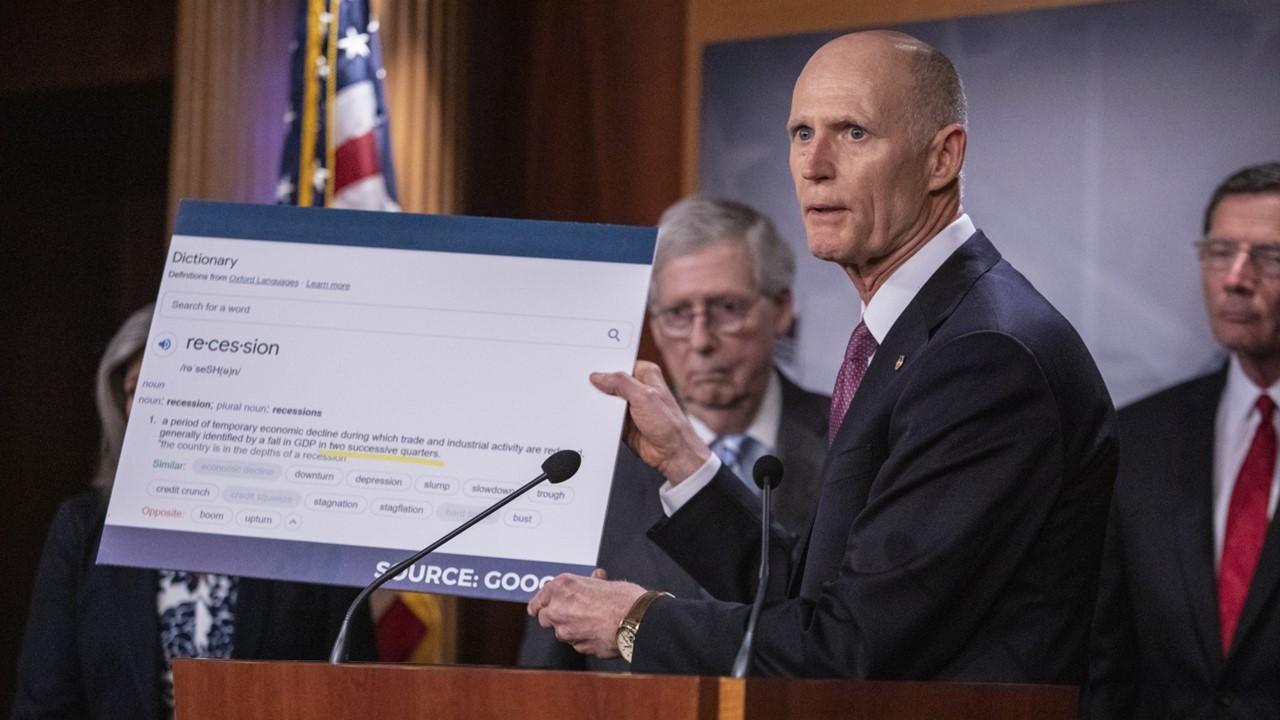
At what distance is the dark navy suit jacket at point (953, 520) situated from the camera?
1981mm

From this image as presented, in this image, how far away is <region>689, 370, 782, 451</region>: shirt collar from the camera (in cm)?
381

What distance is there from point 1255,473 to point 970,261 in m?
1.59

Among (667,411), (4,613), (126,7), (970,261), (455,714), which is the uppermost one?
(126,7)

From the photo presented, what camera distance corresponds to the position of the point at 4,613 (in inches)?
232

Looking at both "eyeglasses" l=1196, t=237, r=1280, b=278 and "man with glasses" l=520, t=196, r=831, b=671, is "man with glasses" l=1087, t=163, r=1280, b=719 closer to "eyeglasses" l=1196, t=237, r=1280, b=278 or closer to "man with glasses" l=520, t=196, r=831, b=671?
"eyeglasses" l=1196, t=237, r=1280, b=278

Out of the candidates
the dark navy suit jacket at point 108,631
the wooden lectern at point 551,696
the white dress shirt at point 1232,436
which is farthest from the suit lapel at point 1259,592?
the dark navy suit jacket at point 108,631

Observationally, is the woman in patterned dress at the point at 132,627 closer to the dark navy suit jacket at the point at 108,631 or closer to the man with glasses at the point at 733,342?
the dark navy suit jacket at the point at 108,631

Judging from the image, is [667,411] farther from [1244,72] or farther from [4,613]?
[4,613]

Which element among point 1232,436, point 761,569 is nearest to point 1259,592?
point 1232,436

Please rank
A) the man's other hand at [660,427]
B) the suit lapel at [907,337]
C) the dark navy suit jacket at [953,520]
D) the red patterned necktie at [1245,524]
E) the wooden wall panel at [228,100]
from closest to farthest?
the dark navy suit jacket at [953,520], the suit lapel at [907,337], the man's other hand at [660,427], the red patterned necktie at [1245,524], the wooden wall panel at [228,100]

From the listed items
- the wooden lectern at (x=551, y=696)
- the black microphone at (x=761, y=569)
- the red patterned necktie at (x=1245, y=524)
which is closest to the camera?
the wooden lectern at (x=551, y=696)

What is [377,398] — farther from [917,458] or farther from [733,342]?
[733,342]

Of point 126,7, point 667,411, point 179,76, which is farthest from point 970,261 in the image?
point 126,7

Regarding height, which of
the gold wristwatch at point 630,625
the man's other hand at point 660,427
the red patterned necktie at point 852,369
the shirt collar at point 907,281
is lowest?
the gold wristwatch at point 630,625
